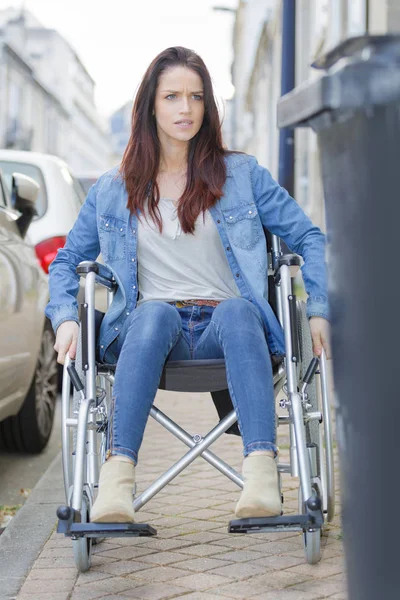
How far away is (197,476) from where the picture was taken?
484 centimetres

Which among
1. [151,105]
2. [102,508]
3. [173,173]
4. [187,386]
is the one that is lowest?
[102,508]

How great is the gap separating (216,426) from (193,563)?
1.45ft

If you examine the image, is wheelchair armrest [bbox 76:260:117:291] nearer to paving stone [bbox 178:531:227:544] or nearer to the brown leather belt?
the brown leather belt

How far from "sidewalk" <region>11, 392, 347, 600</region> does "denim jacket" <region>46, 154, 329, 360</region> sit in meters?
0.68

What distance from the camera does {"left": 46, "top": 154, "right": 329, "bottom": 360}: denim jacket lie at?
3.53 m

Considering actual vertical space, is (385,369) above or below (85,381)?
above

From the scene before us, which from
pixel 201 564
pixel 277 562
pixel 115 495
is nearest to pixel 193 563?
pixel 201 564

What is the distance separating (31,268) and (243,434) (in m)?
2.45

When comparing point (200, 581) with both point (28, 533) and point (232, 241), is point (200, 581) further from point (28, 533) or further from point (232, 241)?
point (232, 241)

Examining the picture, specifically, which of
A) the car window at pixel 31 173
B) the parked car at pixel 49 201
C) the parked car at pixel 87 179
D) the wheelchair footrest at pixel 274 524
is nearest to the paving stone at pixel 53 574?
the wheelchair footrest at pixel 274 524

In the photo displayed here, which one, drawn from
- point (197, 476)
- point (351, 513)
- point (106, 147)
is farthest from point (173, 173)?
point (106, 147)

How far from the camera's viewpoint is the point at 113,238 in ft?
12.0

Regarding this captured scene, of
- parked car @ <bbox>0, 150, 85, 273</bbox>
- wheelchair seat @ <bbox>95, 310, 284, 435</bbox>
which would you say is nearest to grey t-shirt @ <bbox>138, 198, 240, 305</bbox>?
wheelchair seat @ <bbox>95, 310, 284, 435</bbox>

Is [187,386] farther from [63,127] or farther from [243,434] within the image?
[63,127]
